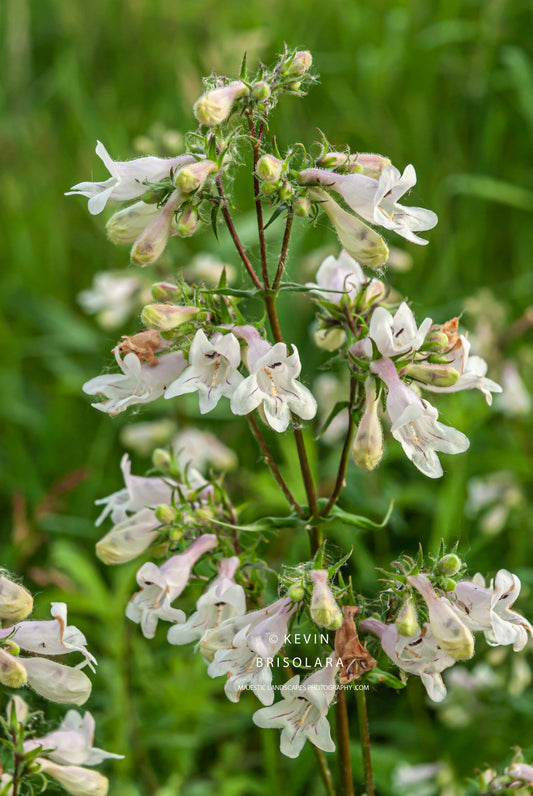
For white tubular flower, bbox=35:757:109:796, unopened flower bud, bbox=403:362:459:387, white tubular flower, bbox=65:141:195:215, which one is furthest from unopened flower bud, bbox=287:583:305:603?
white tubular flower, bbox=65:141:195:215

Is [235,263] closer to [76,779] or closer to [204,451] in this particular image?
[204,451]

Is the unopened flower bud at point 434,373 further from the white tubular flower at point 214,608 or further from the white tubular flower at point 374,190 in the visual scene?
the white tubular flower at point 214,608

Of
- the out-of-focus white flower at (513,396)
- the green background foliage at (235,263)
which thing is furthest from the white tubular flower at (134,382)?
the out-of-focus white flower at (513,396)

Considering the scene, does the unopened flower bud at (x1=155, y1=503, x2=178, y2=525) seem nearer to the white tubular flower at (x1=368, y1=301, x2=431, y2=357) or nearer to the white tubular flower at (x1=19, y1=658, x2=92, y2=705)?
the white tubular flower at (x1=19, y1=658, x2=92, y2=705)

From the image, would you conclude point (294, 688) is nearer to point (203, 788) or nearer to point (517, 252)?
A: point (203, 788)

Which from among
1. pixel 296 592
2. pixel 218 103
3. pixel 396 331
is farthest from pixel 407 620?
pixel 218 103

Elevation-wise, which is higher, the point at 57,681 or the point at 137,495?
the point at 137,495
